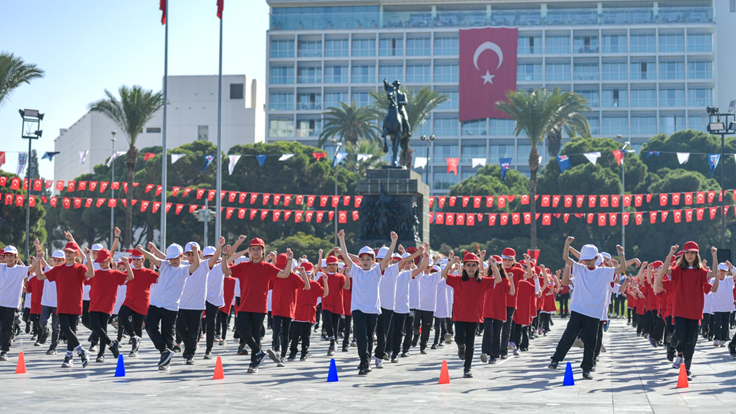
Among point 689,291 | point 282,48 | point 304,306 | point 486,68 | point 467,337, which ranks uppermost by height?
point 282,48

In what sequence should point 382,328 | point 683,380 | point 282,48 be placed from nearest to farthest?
point 683,380 < point 382,328 < point 282,48

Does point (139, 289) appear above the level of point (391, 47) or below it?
below

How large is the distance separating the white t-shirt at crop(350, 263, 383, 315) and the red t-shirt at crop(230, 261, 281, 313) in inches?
42.9

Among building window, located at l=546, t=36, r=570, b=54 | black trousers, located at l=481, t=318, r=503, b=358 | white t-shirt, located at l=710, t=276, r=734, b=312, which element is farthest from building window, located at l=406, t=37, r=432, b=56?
black trousers, located at l=481, t=318, r=503, b=358

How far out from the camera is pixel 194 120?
95.5 meters

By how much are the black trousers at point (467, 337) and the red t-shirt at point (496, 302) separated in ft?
3.28

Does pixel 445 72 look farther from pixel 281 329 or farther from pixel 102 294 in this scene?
pixel 102 294

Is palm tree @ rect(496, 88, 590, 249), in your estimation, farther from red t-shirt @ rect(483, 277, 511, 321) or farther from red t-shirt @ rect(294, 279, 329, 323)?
red t-shirt @ rect(294, 279, 329, 323)

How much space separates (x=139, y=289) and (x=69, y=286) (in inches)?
37.9

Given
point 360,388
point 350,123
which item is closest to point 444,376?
point 360,388

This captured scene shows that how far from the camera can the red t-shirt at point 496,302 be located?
14.2m

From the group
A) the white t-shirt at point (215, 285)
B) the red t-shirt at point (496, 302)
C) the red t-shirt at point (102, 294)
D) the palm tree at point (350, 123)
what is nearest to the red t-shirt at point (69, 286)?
the red t-shirt at point (102, 294)

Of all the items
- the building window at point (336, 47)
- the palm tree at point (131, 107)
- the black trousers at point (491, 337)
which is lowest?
the black trousers at point (491, 337)

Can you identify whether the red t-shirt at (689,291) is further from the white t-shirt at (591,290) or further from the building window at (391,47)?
the building window at (391,47)
